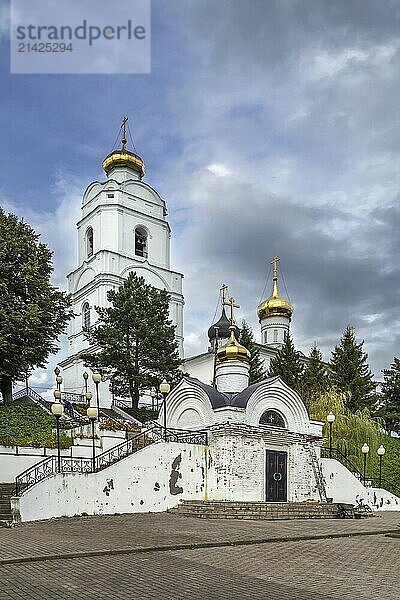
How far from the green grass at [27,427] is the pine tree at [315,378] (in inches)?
593

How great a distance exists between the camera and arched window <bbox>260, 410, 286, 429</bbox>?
2402 centimetres

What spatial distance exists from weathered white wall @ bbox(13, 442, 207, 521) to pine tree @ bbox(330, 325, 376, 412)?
19.0 metres

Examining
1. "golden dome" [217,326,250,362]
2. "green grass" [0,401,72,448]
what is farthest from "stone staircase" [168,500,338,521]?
"golden dome" [217,326,250,362]

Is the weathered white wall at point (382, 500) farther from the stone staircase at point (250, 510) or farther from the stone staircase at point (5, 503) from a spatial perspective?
the stone staircase at point (5, 503)

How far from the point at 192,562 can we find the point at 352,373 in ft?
104

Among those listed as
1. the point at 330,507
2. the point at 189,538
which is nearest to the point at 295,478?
the point at 330,507

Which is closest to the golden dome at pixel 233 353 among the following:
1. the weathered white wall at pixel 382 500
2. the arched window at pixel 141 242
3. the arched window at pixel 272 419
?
the arched window at pixel 272 419

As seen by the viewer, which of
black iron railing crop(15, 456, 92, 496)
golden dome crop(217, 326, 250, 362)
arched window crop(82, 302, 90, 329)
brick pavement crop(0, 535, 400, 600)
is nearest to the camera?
brick pavement crop(0, 535, 400, 600)

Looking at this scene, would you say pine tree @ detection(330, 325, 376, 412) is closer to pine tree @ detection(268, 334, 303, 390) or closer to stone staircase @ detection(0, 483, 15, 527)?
pine tree @ detection(268, 334, 303, 390)

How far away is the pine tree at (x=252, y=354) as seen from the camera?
41.8m

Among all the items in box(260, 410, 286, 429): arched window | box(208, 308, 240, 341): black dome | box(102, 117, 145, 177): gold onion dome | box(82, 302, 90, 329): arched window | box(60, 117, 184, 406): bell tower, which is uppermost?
A: box(102, 117, 145, 177): gold onion dome

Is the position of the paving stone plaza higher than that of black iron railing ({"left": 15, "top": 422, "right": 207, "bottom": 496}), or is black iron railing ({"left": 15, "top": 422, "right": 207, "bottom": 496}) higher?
black iron railing ({"left": 15, "top": 422, "right": 207, "bottom": 496})

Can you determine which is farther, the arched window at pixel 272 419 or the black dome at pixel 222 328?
the black dome at pixel 222 328

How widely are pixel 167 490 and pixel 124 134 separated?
37836 millimetres
